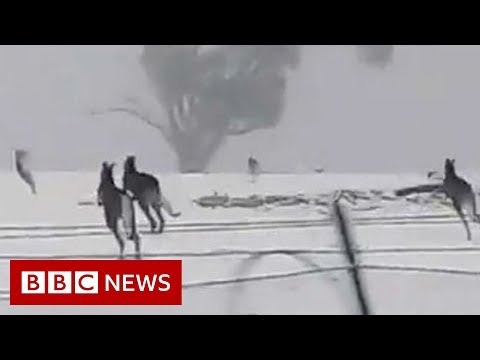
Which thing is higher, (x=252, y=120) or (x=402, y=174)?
(x=252, y=120)

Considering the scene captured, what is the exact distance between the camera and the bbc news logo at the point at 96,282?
2.84 m

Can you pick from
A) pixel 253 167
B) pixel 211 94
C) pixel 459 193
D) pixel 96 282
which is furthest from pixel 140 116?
pixel 459 193

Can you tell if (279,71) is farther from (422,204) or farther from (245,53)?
(422,204)

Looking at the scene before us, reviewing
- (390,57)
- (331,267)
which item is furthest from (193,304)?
(390,57)

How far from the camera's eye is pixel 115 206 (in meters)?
2.96

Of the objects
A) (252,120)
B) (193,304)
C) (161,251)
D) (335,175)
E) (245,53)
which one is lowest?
(193,304)

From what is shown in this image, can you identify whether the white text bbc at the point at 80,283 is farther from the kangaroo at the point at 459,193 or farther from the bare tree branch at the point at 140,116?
the kangaroo at the point at 459,193

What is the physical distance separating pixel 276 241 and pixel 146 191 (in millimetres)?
Result: 466

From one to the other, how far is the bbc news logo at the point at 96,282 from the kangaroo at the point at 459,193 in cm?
95

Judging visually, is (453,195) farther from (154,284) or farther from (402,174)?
(154,284)

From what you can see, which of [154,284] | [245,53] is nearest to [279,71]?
[245,53]

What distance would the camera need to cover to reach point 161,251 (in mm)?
2965

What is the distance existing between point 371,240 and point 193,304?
0.63 meters

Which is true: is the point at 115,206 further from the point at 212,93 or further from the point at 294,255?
the point at 294,255
